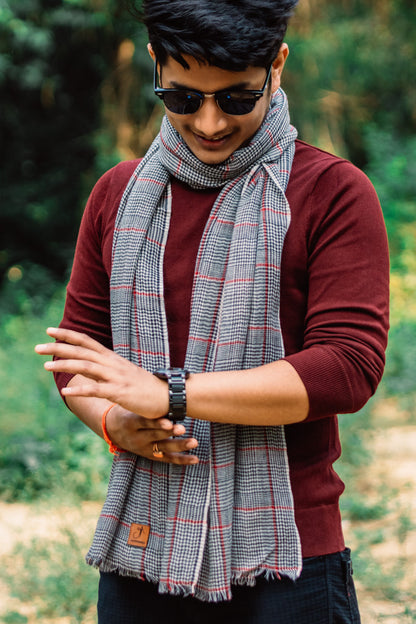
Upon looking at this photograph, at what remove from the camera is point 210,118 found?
1.55 metres

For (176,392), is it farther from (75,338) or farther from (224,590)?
(224,590)

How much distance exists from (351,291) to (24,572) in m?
2.92

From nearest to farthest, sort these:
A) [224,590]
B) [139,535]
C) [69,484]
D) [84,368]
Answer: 1. [84,368]
2. [224,590]
3. [139,535]
4. [69,484]

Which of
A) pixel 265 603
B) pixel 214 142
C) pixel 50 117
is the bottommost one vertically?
pixel 50 117

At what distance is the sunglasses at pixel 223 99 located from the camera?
1.54 m

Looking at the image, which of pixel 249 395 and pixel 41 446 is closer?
pixel 249 395

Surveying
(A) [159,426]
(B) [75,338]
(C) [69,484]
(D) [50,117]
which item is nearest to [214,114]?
(B) [75,338]

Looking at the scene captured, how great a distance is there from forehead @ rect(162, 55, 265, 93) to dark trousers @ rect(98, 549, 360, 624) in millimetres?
958

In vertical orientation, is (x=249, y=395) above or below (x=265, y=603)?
above

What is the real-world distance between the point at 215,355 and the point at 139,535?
0.41 meters

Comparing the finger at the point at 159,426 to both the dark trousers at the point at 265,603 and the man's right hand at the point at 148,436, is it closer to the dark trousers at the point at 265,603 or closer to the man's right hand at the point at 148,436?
the man's right hand at the point at 148,436

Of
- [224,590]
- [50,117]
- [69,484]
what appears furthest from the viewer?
[50,117]

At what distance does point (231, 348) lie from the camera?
1.54m

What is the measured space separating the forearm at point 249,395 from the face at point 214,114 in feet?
1.61
